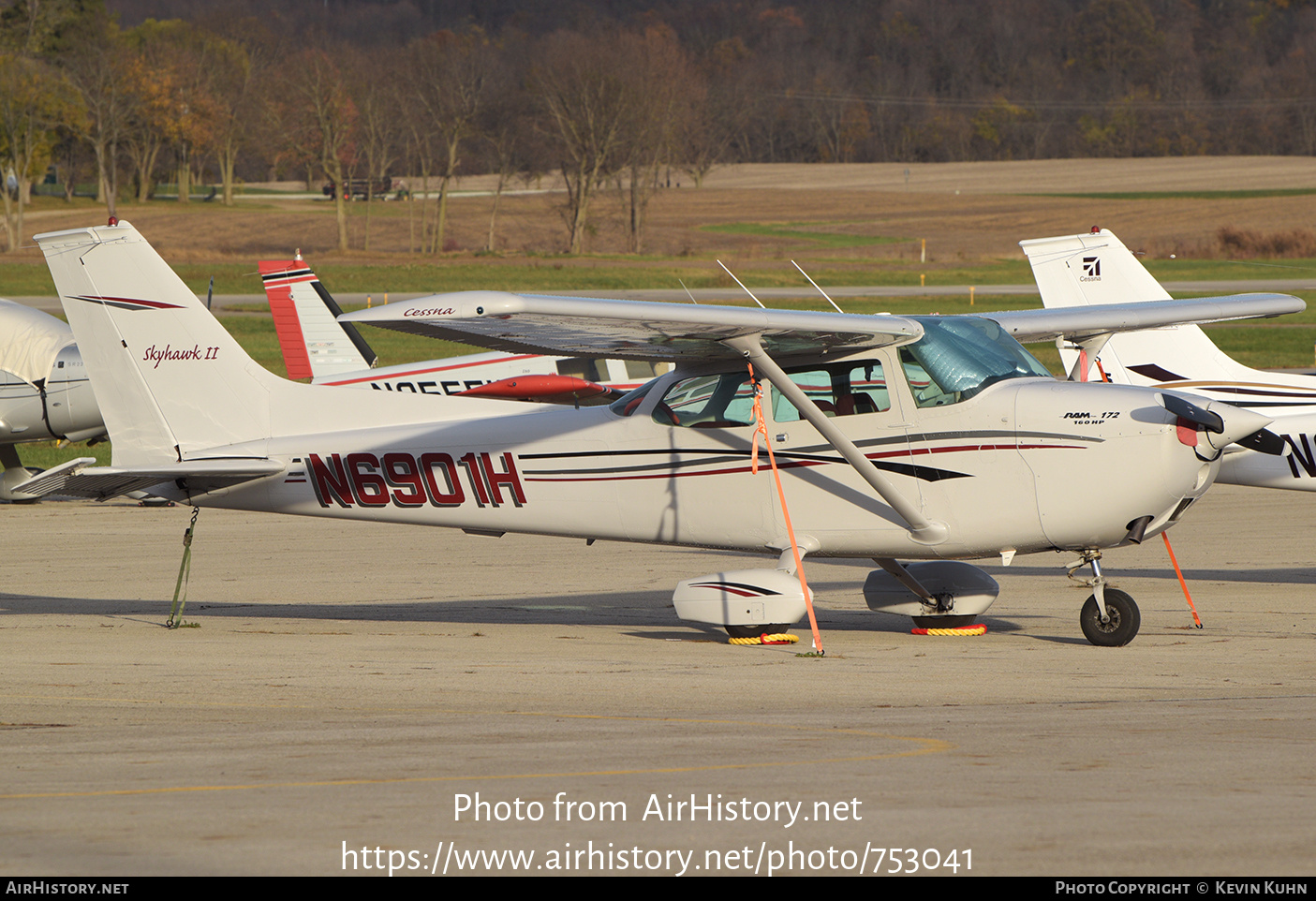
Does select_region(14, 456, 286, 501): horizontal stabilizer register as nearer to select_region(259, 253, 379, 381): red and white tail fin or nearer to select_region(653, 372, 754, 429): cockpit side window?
select_region(653, 372, 754, 429): cockpit side window

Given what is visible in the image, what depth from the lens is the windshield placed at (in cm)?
928

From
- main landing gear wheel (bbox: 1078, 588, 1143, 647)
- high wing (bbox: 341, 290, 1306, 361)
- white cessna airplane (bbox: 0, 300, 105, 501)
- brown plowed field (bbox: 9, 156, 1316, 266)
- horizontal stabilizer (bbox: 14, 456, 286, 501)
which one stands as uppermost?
high wing (bbox: 341, 290, 1306, 361)

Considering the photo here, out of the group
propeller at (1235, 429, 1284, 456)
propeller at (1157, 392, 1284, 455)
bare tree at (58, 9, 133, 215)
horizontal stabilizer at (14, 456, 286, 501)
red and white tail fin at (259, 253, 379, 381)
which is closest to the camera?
propeller at (1157, 392, 1284, 455)

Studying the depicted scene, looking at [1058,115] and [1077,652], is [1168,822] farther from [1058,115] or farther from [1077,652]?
[1058,115]

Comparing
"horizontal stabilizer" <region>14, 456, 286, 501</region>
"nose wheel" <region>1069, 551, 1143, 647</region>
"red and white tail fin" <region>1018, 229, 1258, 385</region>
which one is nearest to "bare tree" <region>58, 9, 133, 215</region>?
"red and white tail fin" <region>1018, 229, 1258, 385</region>

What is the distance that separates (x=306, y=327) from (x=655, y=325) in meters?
11.4

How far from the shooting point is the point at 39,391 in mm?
18359

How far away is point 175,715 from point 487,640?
9.71 ft

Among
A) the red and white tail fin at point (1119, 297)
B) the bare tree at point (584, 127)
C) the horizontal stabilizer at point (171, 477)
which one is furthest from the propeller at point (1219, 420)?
the bare tree at point (584, 127)

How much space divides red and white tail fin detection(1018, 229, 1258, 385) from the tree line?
62.9 metres

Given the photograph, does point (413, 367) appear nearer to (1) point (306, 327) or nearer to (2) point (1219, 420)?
(1) point (306, 327)

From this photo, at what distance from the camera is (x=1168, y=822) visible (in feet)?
16.3

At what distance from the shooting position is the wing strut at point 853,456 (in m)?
9.05

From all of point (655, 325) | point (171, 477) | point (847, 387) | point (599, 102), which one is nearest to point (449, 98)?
point (599, 102)
